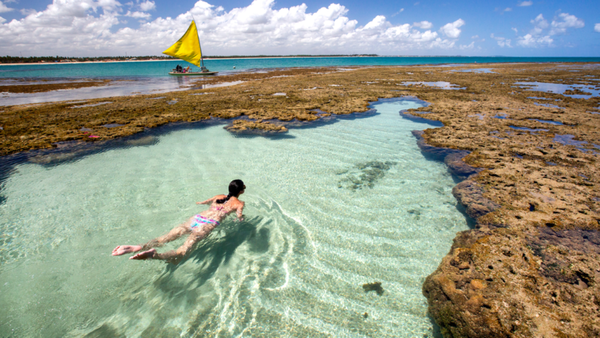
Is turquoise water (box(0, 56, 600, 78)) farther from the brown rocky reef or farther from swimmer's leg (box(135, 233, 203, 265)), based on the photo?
swimmer's leg (box(135, 233, 203, 265))

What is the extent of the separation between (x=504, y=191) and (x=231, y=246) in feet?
20.7

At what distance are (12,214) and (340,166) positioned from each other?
27.5 feet

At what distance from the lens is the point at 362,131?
1092cm

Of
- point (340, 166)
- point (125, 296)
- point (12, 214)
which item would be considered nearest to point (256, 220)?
point (125, 296)

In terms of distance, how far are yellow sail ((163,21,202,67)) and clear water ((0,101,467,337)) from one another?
81.3 feet

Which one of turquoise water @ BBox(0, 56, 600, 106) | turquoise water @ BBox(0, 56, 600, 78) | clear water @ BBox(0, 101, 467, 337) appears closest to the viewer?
clear water @ BBox(0, 101, 467, 337)

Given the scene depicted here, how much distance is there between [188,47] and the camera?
29.1 meters

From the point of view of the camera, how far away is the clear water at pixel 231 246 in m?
3.27

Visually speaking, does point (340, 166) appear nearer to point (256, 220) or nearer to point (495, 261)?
point (256, 220)

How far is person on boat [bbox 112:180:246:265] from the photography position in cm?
365

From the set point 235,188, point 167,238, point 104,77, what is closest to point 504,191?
point 235,188

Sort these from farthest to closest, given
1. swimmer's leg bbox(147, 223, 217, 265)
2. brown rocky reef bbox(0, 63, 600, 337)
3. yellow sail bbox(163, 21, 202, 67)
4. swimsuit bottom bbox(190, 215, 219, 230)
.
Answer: yellow sail bbox(163, 21, 202, 67), swimsuit bottom bbox(190, 215, 219, 230), swimmer's leg bbox(147, 223, 217, 265), brown rocky reef bbox(0, 63, 600, 337)

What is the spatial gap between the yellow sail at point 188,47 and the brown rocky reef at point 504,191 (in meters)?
16.4

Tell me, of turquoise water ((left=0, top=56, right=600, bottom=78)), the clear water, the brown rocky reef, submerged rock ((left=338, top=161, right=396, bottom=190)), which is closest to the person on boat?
the clear water
